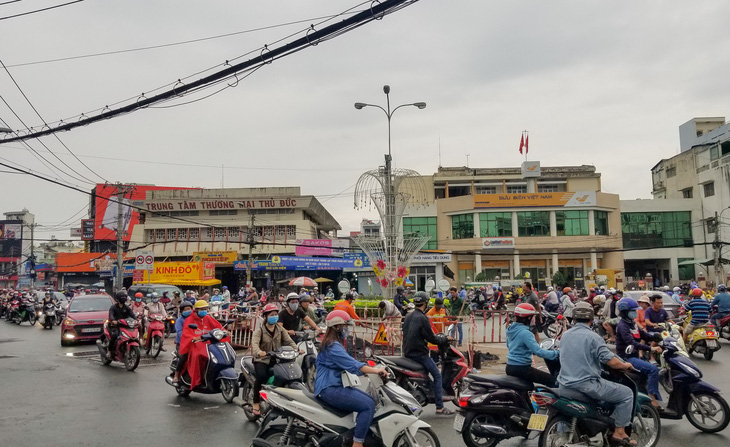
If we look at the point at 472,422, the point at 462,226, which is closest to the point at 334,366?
the point at 472,422

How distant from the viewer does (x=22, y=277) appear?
267ft

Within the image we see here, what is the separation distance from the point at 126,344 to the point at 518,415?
9.28m

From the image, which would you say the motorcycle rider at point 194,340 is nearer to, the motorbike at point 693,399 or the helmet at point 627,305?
the helmet at point 627,305

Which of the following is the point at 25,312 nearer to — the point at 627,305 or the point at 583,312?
the point at 627,305

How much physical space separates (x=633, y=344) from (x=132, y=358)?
988cm

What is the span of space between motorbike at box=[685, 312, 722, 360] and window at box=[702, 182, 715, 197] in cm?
4640

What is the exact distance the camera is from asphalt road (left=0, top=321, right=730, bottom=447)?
6938mm

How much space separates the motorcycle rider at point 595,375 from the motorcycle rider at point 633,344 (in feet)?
4.73

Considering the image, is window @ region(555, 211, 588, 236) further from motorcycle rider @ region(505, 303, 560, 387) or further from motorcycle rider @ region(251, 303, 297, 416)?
motorcycle rider @ region(505, 303, 560, 387)

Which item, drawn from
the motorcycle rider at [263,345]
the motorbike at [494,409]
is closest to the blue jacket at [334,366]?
the motorbike at [494,409]

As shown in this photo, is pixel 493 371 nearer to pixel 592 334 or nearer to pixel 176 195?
pixel 592 334

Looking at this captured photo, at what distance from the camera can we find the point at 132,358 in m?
12.3

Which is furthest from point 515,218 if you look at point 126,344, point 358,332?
point 126,344

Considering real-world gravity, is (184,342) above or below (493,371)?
above
